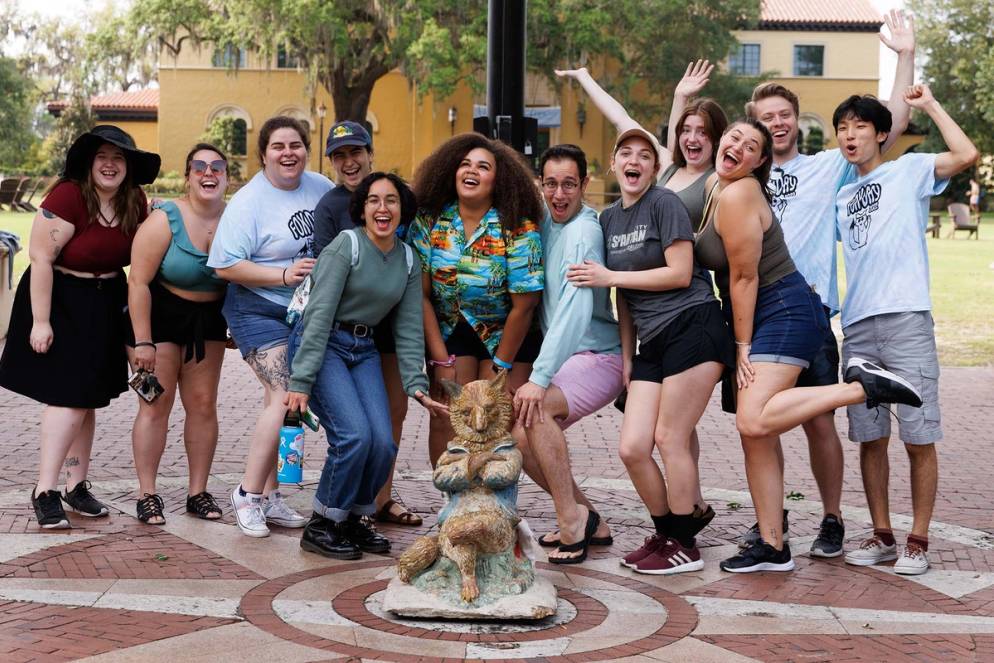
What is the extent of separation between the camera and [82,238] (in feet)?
20.9

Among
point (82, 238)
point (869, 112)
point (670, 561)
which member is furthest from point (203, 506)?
point (869, 112)

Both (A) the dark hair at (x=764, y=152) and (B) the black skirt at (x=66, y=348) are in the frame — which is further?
(B) the black skirt at (x=66, y=348)

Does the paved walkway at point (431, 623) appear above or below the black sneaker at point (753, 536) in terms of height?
below

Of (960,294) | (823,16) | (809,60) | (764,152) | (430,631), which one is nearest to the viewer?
(430,631)

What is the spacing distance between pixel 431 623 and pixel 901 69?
3589 millimetres

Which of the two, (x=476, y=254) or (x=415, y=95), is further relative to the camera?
(x=415, y=95)

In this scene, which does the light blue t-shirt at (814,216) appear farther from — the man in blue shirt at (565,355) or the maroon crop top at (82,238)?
the maroon crop top at (82,238)

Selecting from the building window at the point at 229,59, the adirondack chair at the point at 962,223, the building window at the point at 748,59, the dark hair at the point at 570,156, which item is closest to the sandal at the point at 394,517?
the dark hair at the point at 570,156

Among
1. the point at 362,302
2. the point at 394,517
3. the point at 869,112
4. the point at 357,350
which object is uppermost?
the point at 869,112

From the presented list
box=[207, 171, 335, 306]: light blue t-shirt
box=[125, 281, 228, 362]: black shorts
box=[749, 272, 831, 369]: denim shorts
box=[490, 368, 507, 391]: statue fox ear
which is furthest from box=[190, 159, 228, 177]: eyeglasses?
box=[749, 272, 831, 369]: denim shorts

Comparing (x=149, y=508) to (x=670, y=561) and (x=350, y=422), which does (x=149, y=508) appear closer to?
(x=350, y=422)

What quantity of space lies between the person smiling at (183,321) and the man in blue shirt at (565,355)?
177cm

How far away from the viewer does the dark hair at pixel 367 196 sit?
5828 mm

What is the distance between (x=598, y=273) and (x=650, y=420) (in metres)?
0.72
